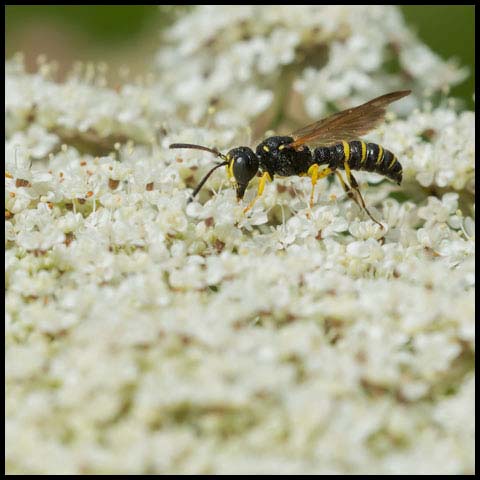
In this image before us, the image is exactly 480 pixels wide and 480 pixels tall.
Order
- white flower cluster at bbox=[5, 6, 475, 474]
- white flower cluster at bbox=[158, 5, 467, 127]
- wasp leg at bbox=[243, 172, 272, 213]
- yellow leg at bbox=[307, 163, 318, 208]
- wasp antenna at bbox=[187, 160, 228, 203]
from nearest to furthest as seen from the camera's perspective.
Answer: white flower cluster at bbox=[5, 6, 475, 474] < wasp antenna at bbox=[187, 160, 228, 203] < wasp leg at bbox=[243, 172, 272, 213] < yellow leg at bbox=[307, 163, 318, 208] < white flower cluster at bbox=[158, 5, 467, 127]

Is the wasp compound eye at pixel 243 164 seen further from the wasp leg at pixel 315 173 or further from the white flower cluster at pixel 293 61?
the white flower cluster at pixel 293 61

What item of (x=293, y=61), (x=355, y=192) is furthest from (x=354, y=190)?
(x=293, y=61)

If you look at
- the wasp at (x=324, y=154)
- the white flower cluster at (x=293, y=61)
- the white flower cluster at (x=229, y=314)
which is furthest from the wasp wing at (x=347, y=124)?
the white flower cluster at (x=293, y=61)

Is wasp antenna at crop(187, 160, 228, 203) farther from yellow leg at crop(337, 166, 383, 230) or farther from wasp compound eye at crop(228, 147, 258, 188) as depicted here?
yellow leg at crop(337, 166, 383, 230)

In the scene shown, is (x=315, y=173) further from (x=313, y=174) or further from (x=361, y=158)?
(x=361, y=158)

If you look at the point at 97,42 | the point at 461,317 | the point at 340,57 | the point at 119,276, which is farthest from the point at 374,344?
the point at 97,42

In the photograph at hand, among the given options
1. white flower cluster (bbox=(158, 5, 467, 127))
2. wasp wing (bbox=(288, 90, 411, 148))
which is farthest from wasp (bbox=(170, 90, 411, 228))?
white flower cluster (bbox=(158, 5, 467, 127))

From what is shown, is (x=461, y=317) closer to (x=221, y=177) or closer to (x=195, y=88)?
(x=221, y=177)
